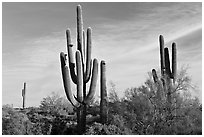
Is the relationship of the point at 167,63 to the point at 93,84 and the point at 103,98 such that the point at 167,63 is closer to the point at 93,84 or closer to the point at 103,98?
the point at 103,98

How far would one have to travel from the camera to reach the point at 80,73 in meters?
12.9

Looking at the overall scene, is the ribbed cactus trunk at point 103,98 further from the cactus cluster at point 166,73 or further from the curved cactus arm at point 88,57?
the cactus cluster at point 166,73

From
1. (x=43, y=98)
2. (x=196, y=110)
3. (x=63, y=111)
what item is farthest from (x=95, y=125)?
(x=43, y=98)

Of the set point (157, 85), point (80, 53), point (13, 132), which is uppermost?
point (80, 53)

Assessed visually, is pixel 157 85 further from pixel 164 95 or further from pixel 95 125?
pixel 95 125

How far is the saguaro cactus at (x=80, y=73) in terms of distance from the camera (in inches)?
511

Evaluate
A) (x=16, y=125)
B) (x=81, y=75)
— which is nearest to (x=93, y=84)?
(x=81, y=75)

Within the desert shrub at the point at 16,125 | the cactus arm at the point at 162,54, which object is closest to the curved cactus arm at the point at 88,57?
the cactus arm at the point at 162,54

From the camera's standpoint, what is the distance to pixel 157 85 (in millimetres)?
13453

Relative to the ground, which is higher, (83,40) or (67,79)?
(83,40)

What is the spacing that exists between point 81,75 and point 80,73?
115 millimetres

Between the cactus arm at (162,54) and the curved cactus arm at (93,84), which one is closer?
the curved cactus arm at (93,84)

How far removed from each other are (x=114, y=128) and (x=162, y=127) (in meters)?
1.94

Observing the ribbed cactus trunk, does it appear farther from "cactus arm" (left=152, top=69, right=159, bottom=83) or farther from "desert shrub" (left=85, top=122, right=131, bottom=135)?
"cactus arm" (left=152, top=69, right=159, bottom=83)
